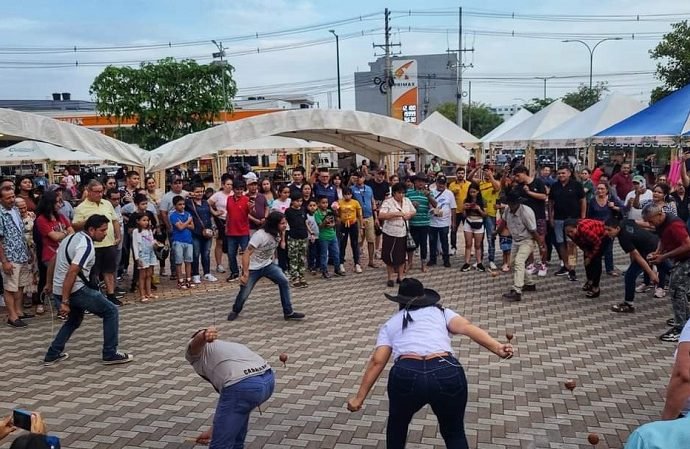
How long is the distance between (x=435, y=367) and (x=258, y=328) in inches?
178

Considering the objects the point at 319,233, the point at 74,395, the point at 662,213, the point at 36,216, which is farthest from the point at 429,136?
the point at 74,395

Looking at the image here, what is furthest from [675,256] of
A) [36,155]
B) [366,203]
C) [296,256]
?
[36,155]

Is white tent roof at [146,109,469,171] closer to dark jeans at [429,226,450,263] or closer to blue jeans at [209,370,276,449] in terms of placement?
dark jeans at [429,226,450,263]

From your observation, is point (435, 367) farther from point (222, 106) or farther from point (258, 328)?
point (222, 106)

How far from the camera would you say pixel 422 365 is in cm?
356

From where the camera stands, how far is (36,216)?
824cm

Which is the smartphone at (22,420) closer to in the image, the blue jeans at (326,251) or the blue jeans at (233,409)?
the blue jeans at (233,409)

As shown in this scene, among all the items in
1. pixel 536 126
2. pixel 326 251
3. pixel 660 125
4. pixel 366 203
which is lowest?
pixel 326 251

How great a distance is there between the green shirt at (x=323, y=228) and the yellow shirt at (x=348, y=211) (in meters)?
0.23

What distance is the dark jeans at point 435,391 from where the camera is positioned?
350cm

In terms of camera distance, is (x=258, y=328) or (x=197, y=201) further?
(x=197, y=201)

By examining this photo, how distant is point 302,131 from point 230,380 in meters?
8.33

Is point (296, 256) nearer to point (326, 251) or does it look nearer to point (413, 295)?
point (326, 251)

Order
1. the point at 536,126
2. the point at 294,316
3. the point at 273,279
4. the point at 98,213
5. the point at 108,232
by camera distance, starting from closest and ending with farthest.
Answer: the point at 273,279 < the point at 294,316 < the point at 98,213 < the point at 108,232 < the point at 536,126
